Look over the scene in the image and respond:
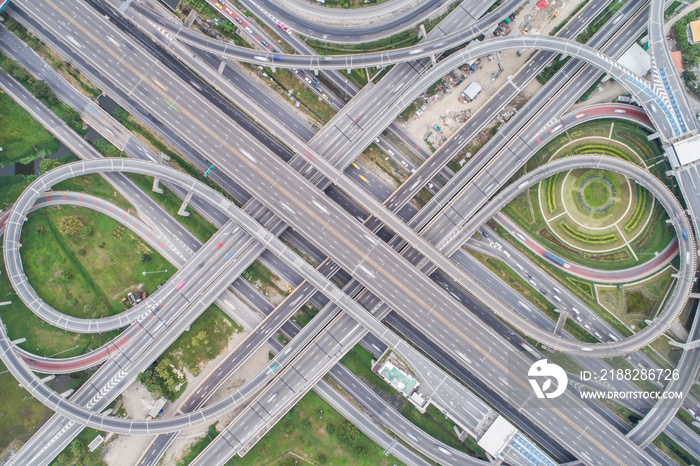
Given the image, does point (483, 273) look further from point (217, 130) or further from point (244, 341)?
point (217, 130)

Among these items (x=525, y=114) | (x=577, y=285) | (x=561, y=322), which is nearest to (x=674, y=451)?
(x=561, y=322)

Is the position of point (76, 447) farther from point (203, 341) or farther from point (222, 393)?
point (203, 341)

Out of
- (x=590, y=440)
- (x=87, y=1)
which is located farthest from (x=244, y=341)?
(x=87, y=1)

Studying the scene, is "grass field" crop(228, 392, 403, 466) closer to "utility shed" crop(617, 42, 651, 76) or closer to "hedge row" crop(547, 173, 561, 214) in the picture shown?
"hedge row" crop(547, 173, 561, 214)

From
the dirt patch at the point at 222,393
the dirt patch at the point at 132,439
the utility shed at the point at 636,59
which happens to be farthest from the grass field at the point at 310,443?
the utility shed at the point at 636,59

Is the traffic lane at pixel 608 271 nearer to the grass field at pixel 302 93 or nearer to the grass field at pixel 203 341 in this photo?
the grass field at pixel 302 93
